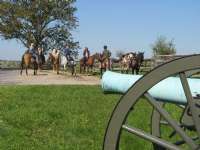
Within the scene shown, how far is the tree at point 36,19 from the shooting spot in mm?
58469

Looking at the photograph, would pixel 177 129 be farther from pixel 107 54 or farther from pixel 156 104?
pixel 107 54

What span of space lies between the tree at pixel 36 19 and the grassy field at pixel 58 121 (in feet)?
138

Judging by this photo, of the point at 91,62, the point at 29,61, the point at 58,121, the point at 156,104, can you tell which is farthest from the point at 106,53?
the point at 156,104

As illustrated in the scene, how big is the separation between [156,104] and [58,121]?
6.30m

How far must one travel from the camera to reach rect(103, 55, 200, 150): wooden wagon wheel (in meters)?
5.72

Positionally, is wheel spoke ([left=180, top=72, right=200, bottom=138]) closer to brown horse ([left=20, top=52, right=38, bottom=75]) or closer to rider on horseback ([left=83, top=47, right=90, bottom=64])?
brown horse ([left=20, top=52, right=38, bottom=75])

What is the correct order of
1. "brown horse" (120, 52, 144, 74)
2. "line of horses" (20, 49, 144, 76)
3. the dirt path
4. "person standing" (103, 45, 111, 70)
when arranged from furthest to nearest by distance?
"brown horse" (120, 52, 144, 74), "person standing" (103, 45, 111, 70), "line of horses" (20, 49, 144, 76), the dirt path

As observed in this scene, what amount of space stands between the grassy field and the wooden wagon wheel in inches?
151

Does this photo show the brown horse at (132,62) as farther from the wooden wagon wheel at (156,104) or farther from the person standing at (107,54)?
the wooden wagon wheel at (156,104)

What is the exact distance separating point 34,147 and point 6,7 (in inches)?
2005

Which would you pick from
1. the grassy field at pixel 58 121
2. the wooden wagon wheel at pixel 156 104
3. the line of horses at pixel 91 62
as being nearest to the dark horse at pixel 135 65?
the line of horses at pixel 91 62

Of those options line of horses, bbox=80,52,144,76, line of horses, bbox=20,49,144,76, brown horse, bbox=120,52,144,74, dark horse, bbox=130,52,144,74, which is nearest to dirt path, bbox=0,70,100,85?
line of horses, bbox=20,49,144,76

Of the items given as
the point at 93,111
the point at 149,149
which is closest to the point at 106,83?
the point at 149,149

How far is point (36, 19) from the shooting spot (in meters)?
58.4
